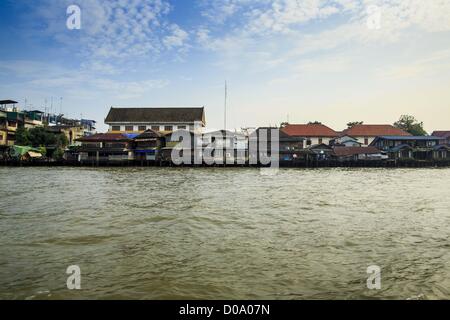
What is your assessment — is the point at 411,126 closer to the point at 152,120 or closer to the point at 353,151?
the point at 353,151

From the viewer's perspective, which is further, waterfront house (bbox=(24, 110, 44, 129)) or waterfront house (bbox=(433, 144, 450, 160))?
waterfront house (bbox=(24, 110, 44, 129))

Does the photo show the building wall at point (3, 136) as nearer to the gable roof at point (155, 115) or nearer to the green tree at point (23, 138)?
the green tree at point (23, 138)

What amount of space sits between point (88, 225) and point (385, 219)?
9201 mm

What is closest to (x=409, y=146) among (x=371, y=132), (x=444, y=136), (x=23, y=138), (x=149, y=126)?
(x=371, y=132)

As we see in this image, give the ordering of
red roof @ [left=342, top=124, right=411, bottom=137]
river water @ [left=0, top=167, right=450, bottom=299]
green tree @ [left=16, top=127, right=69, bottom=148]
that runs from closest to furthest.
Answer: river water @ [left=0, top=167, right=450, bottom=299], green tree @ [left=16, top=127, right=69, bottom=148], red roof @ [left=342, top=124, right=411, bottom=137]

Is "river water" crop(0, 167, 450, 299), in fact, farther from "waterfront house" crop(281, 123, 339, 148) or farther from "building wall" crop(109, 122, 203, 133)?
"waterfront house" crop(281, 123, 339, 148)

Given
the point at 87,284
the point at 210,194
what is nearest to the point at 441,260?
the point at 87,284

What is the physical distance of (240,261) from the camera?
578 cm

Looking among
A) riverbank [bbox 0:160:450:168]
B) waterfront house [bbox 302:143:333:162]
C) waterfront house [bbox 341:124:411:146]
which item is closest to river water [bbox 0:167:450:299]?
→ riverbank [bbox 0:160:450:168]

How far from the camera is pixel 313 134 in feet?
186

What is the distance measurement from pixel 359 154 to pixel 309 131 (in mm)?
11895

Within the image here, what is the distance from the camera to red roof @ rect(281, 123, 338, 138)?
56.7 m

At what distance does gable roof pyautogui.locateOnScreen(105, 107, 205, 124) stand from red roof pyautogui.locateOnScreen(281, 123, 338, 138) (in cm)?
1759

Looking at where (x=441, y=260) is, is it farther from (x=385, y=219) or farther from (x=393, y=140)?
(x=393, y=140)
